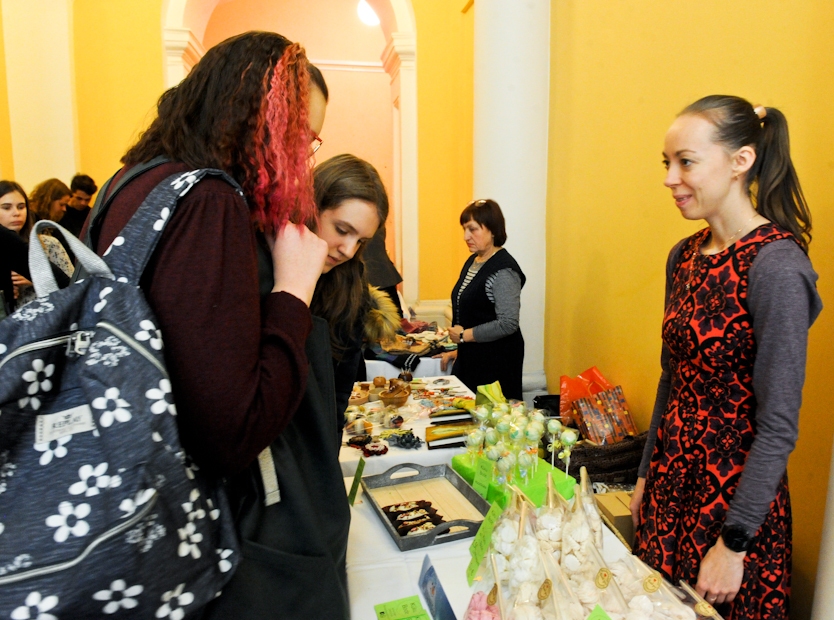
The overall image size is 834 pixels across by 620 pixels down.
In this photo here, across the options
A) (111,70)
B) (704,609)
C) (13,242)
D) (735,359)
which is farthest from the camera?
(111,70)

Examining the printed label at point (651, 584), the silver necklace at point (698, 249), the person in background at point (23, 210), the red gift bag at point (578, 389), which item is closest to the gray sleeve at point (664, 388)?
the silver necklace at point (698, 249)

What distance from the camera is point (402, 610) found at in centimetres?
107

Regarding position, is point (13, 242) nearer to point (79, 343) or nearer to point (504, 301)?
point (504, 301)

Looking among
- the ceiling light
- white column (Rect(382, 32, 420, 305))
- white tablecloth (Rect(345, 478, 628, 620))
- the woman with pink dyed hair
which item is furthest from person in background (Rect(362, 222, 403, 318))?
the ceiling light

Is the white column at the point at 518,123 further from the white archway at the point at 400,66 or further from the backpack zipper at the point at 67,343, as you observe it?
the backpack zipper at the point at 67,343

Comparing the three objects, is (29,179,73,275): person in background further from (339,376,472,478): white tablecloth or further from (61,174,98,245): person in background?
(339,376,472,478): white tablecloth

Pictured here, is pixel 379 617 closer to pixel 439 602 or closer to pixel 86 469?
pixel 439 602

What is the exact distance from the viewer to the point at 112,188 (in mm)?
811

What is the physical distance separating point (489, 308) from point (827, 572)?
6.47ft

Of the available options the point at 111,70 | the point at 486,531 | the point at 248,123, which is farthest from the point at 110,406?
the point at 111,70

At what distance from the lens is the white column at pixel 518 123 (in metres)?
3.72

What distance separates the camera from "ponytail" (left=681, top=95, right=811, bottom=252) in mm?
1345

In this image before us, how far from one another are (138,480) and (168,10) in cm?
569

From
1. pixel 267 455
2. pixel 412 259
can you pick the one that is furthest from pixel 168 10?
pixel 267 455
